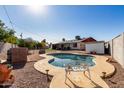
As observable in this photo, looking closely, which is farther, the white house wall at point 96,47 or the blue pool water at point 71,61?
the white house wall at point 96,47

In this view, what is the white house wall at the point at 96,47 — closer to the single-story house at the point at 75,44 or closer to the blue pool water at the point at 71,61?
the blue pool water at the point at 71,61

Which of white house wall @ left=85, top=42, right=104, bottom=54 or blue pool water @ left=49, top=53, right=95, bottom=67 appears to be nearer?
blue pool water @ left=49, top=53, right=95, bottom=67

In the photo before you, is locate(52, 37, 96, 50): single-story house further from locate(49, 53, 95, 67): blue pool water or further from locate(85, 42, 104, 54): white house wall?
locate(49, 53, 95, 67): blue pool water

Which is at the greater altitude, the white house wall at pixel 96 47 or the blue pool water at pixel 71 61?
the white house wall at pixel 96 47

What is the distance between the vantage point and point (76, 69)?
6598 millimetres

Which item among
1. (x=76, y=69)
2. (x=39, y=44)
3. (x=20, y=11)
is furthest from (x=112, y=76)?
(x=39, y=44)

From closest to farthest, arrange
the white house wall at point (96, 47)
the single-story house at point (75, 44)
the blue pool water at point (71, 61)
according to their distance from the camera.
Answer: the blue pool water at point (71, 61) < the white house wall at point (96, 47) < the single-story house at point (75, 44)

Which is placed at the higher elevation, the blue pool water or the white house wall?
the white house wall

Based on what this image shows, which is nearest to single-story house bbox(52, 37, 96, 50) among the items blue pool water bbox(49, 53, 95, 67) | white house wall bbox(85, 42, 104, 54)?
white house wall bbox(85, 42, 104, 54)

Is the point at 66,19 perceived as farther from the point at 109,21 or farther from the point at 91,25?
the point at 109,21

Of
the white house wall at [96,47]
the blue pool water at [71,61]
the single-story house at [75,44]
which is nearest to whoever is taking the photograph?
the blue pool water at [71,61]

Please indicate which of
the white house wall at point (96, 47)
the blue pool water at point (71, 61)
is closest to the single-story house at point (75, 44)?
the white house wall at point (96, 47)

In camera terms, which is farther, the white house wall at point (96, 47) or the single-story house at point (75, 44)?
the single-story house at point (75, 44)

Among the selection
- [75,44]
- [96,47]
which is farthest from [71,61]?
[75,44]
